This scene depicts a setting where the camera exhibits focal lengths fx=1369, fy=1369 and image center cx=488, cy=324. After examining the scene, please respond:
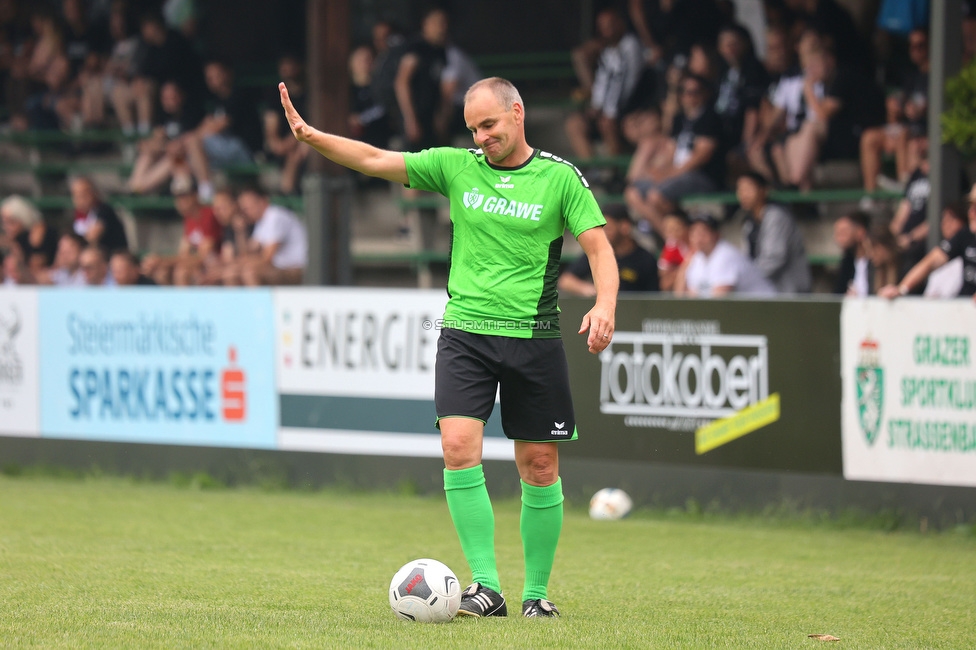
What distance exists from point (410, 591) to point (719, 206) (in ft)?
27.3

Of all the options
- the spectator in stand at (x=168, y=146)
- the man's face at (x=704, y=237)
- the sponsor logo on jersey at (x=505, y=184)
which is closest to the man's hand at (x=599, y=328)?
the sponsor logo on jersey at (x=505, y=184)

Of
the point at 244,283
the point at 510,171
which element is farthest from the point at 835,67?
the point at 510,171

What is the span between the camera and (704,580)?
22.4 ft

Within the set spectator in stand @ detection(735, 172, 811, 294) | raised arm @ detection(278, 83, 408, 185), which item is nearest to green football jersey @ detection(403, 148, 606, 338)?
raised arm @ detection(278, 83, 408, 185)

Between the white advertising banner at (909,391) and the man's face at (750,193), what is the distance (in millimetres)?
2636

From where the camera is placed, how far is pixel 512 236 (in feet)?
17.6

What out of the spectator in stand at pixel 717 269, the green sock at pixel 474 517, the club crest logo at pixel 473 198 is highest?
the club crest logo at pixel 473 198

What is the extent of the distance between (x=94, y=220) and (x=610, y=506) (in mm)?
8119

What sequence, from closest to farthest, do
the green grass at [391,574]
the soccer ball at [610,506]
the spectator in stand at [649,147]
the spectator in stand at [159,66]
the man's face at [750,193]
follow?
the green grass at [391,574] → the soccer ball at [610,506] → the man's face at [750,193] → the spectator in stand at [649,147] → the spectator in stand at [159,66]

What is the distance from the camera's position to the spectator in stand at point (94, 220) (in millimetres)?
14938

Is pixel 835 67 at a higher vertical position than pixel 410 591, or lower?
higher

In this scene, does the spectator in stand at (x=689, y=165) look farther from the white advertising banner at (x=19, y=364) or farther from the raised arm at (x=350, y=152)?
the raised arm at (x=350, y=152)

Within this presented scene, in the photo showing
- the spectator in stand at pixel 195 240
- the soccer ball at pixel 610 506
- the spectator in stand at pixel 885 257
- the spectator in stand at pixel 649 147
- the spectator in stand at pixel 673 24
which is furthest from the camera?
the spectator in stand at pixel 195 240

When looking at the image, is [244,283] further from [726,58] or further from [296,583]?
[296,583]
